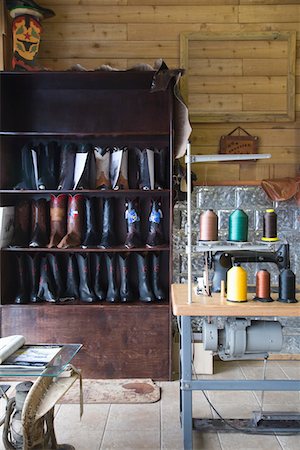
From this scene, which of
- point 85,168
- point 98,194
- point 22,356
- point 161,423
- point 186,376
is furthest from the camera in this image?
point 98,194

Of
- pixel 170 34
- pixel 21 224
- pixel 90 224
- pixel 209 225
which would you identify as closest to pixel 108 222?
pixel 90 224

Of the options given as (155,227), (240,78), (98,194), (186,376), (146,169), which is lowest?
(186,376)

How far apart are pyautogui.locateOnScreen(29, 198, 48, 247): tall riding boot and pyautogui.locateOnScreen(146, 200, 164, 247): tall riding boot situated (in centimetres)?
76

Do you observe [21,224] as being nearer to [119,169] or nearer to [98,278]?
[98,278]

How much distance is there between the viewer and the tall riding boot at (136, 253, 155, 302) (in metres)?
3.57

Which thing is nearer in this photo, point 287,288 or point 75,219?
point 287,288

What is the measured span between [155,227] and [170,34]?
1524 mm

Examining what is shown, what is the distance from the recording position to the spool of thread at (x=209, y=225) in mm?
2453

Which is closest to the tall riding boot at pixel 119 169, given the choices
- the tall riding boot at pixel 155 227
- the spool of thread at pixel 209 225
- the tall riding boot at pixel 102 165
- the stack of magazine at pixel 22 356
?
the tall riding boot at pixel 102 165

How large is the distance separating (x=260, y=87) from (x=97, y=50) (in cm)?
131

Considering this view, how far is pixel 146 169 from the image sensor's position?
3557 mm

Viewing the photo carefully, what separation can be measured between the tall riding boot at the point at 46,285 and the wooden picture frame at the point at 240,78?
5.23ft

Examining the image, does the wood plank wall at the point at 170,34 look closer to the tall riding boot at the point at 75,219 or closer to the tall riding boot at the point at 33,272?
the tall riding boot at the point at 75,219

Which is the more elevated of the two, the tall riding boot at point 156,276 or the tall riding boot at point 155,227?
the tall riding boot at point 155,227
